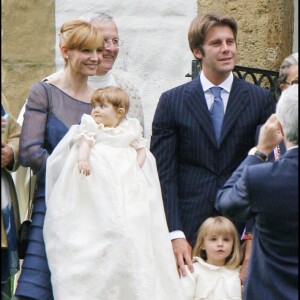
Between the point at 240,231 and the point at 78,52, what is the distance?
3.87 ft

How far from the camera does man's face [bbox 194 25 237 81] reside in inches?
316

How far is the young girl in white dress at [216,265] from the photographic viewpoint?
26.1 feet

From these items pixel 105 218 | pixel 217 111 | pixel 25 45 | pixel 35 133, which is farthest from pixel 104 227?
pixel 25 45

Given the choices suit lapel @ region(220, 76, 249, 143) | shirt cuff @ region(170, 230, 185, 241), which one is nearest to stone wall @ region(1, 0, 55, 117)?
suit lapel @ region(220, 76, 249, 143)

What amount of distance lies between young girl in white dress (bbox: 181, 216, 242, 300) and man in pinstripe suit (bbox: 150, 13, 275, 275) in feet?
0.21

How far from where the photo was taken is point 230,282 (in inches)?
313

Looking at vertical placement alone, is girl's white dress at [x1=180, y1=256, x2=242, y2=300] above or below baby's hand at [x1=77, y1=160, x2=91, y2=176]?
below

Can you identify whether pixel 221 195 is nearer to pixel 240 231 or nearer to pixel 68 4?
pixel 240 231

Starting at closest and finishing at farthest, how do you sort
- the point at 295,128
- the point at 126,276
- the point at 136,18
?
the point at 295,128 < the point at 126,276 < the point at 136,18

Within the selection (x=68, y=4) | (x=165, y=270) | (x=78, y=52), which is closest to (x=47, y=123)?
(x=78, y=52)

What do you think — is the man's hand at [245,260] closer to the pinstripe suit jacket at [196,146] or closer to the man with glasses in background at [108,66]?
the pinstripe suit jacket at [196,146]

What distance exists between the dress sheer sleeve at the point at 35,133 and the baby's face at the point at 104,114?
0.26 meters

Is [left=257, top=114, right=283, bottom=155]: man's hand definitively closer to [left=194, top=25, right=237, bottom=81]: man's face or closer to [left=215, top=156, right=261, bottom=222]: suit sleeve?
[left=215, top=156, right=261, bottom=222]: suit sleeve

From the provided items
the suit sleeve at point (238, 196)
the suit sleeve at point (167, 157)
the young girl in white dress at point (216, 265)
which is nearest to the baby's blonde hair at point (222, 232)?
the young girl in white dress at point (216, 265)
